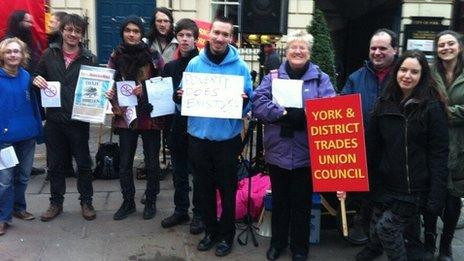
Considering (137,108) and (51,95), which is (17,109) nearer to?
(51,95)

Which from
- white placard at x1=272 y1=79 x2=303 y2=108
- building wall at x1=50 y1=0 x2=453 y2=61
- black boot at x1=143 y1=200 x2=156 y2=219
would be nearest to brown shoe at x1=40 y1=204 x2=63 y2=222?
black boot at x1=143 y1=200 x2=156 y2=219

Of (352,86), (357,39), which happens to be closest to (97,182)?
(352,86)

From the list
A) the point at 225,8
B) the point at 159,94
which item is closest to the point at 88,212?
the point at 159,94

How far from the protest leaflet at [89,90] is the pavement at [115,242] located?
1099 mm

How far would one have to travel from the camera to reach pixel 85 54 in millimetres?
4738

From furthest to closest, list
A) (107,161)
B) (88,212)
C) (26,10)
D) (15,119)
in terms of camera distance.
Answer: (26,10) < (107,161) < (88,212) < (15,119)

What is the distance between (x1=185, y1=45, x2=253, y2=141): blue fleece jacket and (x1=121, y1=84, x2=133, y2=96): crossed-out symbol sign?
763mm

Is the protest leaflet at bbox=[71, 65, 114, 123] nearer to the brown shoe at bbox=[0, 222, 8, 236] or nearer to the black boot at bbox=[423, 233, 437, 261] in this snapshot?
the brown shoe at bbox=[0, 222, 8, 236]

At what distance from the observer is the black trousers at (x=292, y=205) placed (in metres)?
4.00

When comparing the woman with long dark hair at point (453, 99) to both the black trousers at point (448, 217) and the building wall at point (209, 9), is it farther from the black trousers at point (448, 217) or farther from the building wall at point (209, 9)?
the building wall at point (209, 9)

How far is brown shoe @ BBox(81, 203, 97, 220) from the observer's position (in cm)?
496

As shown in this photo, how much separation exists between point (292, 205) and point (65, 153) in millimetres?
2384

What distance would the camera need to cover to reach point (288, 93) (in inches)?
152

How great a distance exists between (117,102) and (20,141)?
0.99 m
